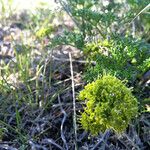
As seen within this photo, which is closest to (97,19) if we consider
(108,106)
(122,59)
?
(122,59)

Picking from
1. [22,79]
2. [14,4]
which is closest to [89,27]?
[22,79]

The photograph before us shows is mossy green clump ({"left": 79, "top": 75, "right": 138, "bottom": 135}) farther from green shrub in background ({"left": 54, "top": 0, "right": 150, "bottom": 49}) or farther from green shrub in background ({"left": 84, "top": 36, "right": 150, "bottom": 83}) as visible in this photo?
green shrub in background ({"left": 54, "top": 0, "right": 150, "bottom": 49})

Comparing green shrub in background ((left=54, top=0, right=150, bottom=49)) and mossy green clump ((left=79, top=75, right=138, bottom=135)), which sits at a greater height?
green shrub in background ((left=54, top=0, right=150, bottom=49))

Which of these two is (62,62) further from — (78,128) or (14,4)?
(14,4)

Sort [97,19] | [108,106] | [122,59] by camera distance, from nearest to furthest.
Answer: [108,106], [122,59], [97,19]

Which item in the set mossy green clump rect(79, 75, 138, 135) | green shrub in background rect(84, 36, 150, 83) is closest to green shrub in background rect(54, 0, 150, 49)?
green shrub in background rect(84, 36, 150, 83)

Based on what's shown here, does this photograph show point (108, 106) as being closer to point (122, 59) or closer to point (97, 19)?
point (122, 59)
